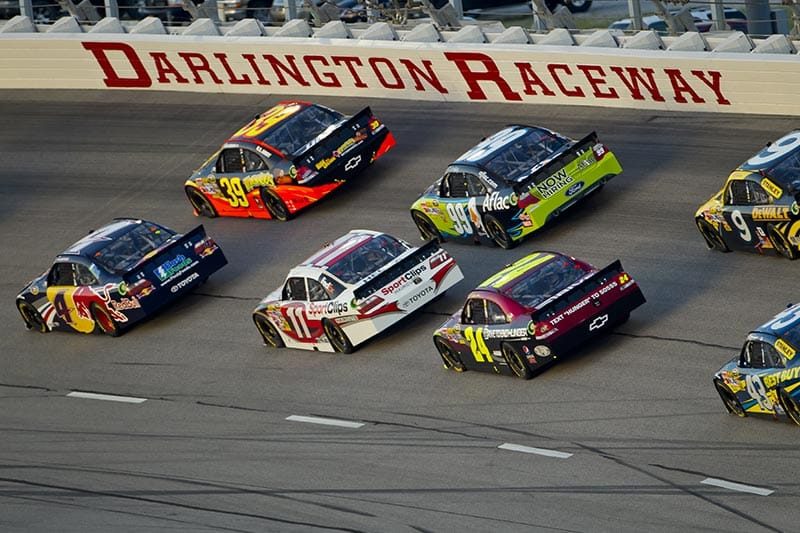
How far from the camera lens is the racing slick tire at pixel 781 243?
23766 millimetres

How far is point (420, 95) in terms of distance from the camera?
114ft

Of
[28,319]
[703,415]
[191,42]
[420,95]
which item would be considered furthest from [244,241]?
[703,415]

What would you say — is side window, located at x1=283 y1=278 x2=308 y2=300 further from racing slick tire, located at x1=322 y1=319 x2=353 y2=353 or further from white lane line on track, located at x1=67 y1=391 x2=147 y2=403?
white lane line on track, located at x1=67 y1=391 x2=147 y2=403

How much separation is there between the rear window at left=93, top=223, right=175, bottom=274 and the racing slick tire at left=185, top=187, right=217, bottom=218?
3633 millimetres

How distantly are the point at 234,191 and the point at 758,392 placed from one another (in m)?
14.0

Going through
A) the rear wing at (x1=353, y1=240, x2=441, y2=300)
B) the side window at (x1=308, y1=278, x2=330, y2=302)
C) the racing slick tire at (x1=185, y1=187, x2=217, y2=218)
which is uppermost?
the rear wing at (x1=353, y1=240, x2=441, y2=300)

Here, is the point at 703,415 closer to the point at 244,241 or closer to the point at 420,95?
the point at 244,241

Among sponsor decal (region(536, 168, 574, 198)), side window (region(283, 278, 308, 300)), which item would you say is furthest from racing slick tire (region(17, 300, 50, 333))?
sponsor decal (region(536, 168, 574, 198))

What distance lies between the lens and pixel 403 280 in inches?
960

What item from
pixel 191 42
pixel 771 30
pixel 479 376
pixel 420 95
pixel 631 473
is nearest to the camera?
pixel 631 473

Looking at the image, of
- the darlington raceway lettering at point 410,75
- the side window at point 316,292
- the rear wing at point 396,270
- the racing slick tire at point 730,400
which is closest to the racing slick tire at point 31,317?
the side window at point 316,292

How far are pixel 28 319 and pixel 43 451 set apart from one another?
572cm

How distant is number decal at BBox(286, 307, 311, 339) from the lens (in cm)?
2492

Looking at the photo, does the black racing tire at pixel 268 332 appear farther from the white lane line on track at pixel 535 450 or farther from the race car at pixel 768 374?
the race car at pixel 768 374
